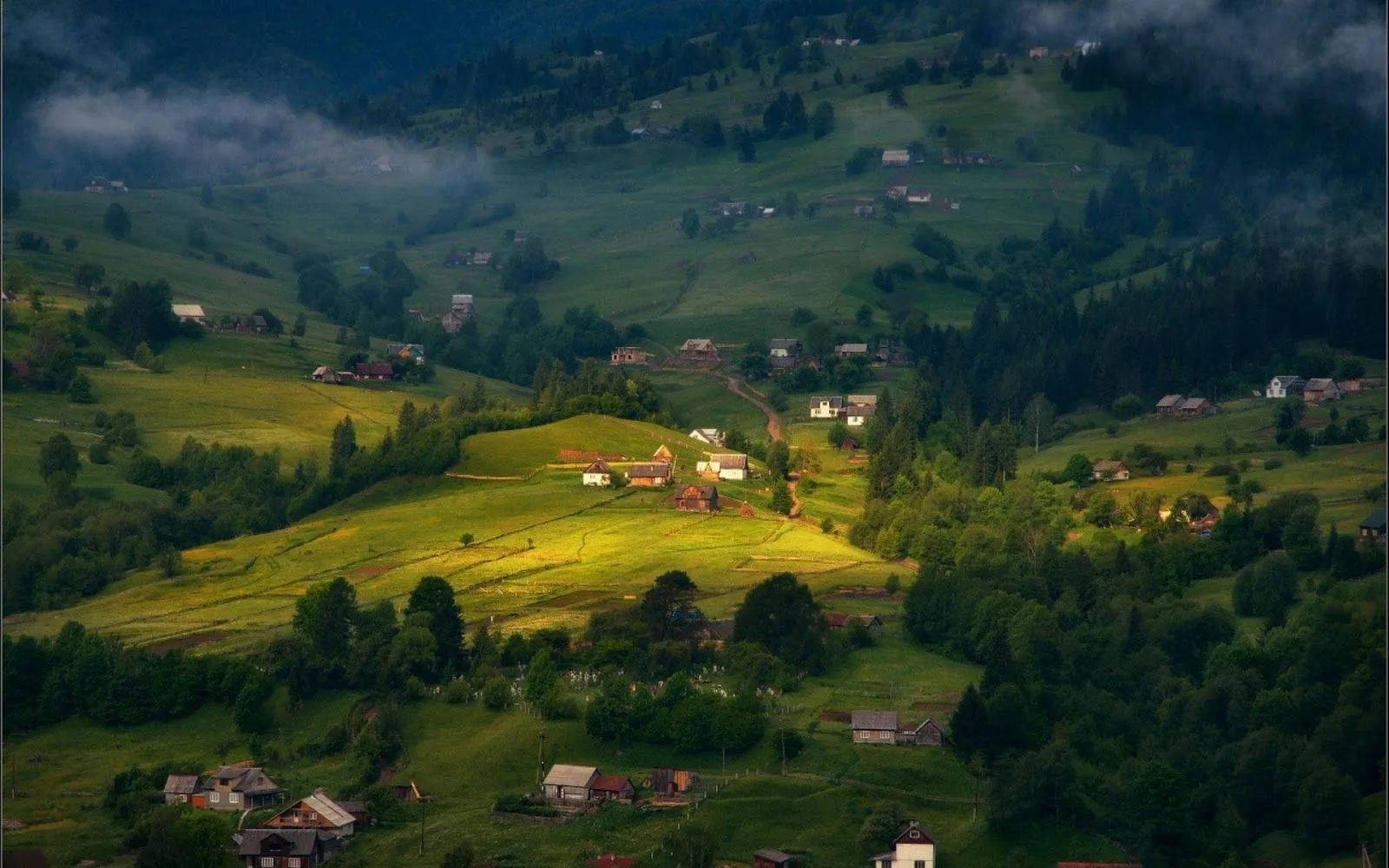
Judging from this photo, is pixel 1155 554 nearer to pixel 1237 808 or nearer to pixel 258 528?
pixel 1237 808

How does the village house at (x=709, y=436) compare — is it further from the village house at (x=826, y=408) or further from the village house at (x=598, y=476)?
the village house at (x=598, y=476)

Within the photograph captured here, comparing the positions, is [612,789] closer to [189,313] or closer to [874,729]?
[874,729]

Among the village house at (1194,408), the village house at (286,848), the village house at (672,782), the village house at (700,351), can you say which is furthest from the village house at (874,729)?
the village house at (700,351)

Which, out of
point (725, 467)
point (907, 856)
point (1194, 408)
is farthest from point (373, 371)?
point (907, 856)

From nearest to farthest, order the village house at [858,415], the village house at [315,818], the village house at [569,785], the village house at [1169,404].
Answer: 1. the village house at [315,818]
2. the village house at [569,785]
3. the village house at [1169,404]
4. the village house at [858,415]

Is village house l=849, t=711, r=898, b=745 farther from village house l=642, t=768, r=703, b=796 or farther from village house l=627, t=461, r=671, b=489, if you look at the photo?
village house l=627, t=461, r=671, b=489

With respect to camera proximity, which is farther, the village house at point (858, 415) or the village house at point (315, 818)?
the village house at point (858, 415)

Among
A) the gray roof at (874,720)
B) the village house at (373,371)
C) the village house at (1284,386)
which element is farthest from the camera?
the village house at (373,371)
